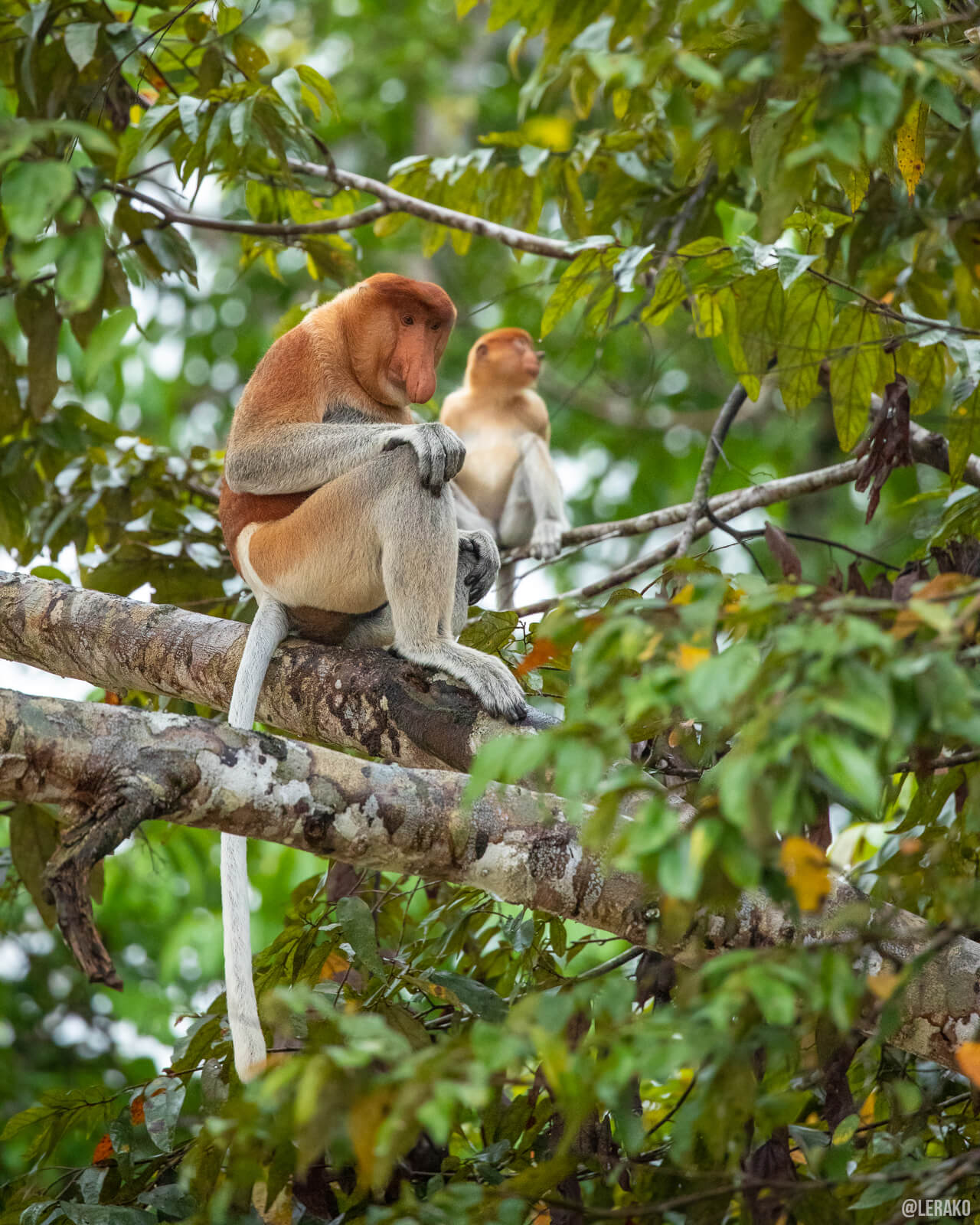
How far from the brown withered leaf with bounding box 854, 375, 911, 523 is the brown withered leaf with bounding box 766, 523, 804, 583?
0.25 meters

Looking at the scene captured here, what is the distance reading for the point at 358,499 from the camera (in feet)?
8.41

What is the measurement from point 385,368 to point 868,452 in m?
1.14

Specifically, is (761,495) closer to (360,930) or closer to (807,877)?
(360,930)

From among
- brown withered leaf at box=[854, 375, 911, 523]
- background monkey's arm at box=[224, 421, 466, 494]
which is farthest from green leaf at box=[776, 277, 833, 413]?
background monkey's arm at box=[224, 421, 466, 494]

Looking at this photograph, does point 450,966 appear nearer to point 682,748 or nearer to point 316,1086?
point 682,748

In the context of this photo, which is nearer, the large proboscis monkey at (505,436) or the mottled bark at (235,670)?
the mottled bark at (235,670)

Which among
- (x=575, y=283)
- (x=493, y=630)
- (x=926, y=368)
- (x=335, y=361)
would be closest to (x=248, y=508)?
(x=335, y=361)

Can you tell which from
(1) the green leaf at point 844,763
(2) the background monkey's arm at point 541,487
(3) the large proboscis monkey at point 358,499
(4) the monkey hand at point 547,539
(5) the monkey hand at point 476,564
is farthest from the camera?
(2) the background monkey's arm at point 541,487

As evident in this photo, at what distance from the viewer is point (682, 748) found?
2.04 meters

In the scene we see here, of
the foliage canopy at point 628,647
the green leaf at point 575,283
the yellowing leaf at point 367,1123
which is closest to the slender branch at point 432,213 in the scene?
the foliage canopy at point 628,647

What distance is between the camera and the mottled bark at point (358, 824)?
151 centimetres

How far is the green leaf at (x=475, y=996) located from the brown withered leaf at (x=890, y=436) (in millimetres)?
1147

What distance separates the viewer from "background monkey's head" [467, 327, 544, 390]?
16.6 ft

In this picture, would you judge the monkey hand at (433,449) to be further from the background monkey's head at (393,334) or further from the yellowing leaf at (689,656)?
the yellowing leaf at (689,656)
